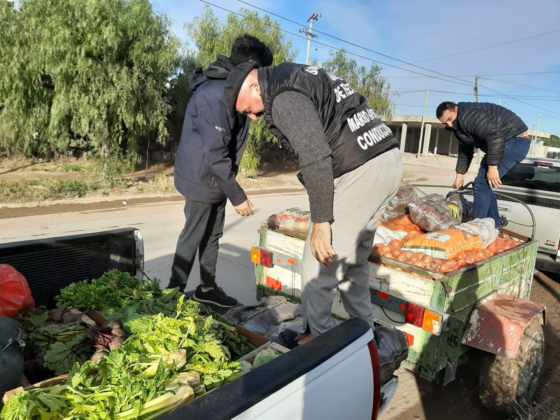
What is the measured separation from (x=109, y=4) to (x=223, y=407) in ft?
48.4

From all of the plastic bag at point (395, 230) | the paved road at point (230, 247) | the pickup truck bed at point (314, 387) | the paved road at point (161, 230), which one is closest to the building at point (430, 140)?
the paved road at point (230, 247)

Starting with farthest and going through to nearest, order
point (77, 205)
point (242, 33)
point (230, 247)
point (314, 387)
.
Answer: point (242, 33) < point (77, 205) < point (230, 247) < point (314, 387)

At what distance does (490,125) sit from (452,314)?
10.8 ft

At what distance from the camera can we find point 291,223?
14.0 ft

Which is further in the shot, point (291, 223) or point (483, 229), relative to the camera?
point (291, 223)

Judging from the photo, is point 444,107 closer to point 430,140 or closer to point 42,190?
point 42,190

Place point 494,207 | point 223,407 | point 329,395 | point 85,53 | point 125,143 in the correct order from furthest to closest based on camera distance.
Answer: point 125,143 → point 85,53 → point 494,207 → point 329,395 → point 223,407

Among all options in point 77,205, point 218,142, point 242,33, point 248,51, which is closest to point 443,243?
point 218,142

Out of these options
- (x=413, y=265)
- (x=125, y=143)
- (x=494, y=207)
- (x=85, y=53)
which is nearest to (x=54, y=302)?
(x=413, y=265)

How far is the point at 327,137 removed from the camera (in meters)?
2.67

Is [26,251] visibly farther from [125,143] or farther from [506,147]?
[125,143]

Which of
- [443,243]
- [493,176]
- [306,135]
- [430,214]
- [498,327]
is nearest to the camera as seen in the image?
[306,135]

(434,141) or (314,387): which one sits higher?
(434,141)

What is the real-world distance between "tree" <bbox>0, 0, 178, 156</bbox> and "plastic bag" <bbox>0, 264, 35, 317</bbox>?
12048 mm
